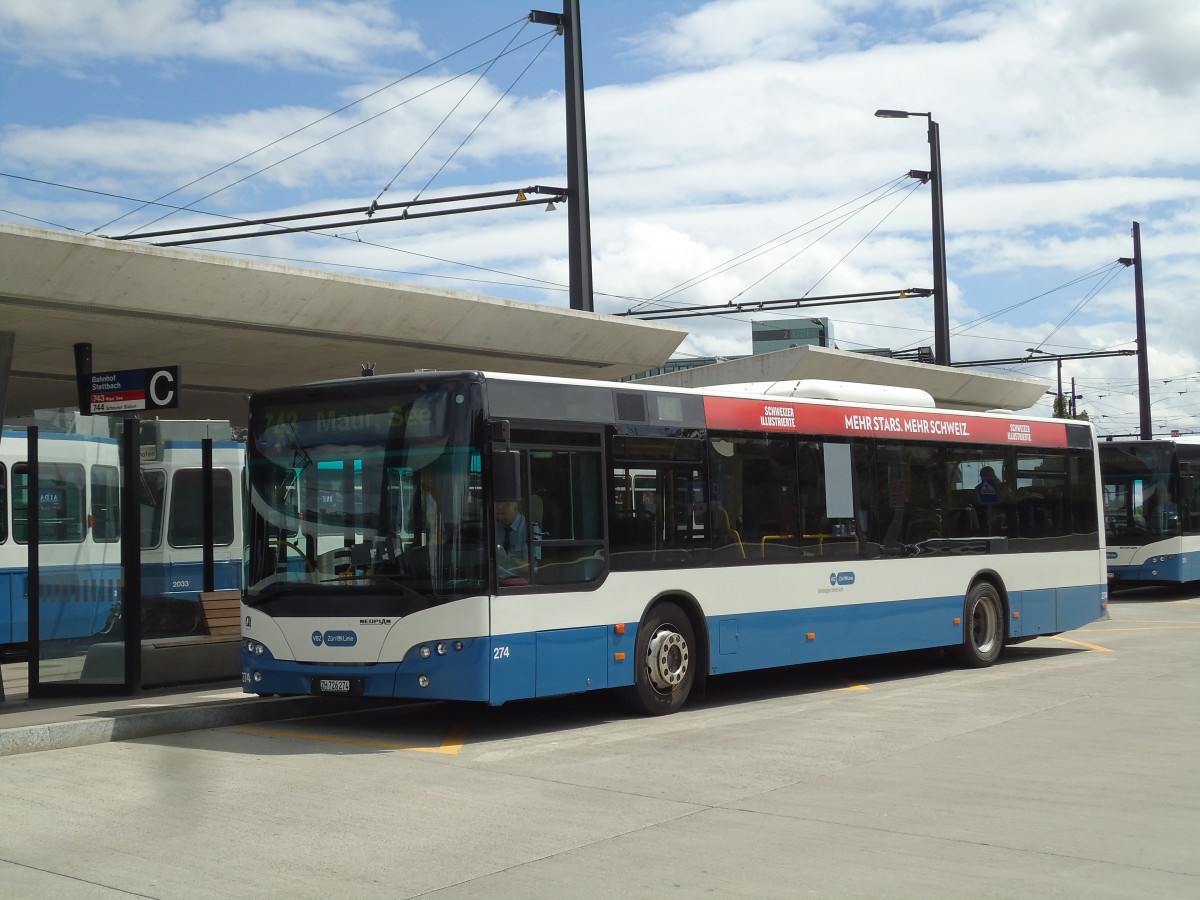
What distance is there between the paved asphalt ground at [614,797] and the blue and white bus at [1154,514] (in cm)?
1512

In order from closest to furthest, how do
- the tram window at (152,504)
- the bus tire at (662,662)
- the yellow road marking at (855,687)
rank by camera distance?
the bus tire at (662,662), the tram window at (152,504), the yellow road marking at (855,687)

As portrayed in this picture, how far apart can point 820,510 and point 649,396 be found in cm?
264

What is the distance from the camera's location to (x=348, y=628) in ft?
36.4

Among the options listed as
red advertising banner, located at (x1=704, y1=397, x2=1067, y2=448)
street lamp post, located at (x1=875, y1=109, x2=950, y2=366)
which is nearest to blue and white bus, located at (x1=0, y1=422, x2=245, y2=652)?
red advertising banner, located at (x1=704, y1=397, x2=1067, y2=448)

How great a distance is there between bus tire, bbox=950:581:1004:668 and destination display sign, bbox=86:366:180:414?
30.0ft

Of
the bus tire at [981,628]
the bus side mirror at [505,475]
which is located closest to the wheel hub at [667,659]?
the bus side mirror at [505,475]

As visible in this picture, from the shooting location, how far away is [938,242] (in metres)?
28.6

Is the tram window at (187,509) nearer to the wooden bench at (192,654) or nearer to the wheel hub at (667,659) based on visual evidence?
the wooden bench at (192,654)

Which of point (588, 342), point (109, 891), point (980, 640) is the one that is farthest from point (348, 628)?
point (588, 342)

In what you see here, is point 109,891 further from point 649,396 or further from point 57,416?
point 57,416

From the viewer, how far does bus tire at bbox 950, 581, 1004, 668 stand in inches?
643

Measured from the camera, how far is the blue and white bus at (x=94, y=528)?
13.5 m

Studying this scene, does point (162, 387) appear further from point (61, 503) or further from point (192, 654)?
point (61, 503)

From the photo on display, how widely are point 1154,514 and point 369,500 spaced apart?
71.1ft
